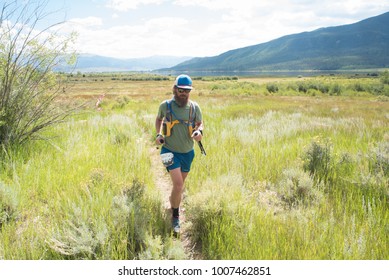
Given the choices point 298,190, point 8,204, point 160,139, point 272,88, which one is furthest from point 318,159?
point 272,88

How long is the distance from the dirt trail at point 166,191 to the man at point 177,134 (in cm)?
19

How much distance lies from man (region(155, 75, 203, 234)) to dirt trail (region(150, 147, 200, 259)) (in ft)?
0.64

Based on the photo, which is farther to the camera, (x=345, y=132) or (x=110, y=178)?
(x=345, y=132)

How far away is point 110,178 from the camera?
443cm

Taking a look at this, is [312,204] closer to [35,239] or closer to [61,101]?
[35,239]

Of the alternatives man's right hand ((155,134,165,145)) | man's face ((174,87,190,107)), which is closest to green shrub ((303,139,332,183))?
man's face ((174,87,190,107))

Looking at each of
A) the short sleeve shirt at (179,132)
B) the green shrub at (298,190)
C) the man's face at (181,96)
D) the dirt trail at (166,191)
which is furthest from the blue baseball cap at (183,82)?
the green shrub at (298,190)

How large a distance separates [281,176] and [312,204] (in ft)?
3.66

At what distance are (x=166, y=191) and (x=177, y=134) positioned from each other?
1.88m

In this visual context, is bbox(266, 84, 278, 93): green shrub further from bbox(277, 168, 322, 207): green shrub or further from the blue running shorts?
the blue running shorts

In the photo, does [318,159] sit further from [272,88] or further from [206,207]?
[272,88]

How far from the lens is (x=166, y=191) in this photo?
5172 millimetres

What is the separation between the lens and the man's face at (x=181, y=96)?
11.5ft

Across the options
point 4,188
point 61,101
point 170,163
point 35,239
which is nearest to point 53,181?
point 4,188
